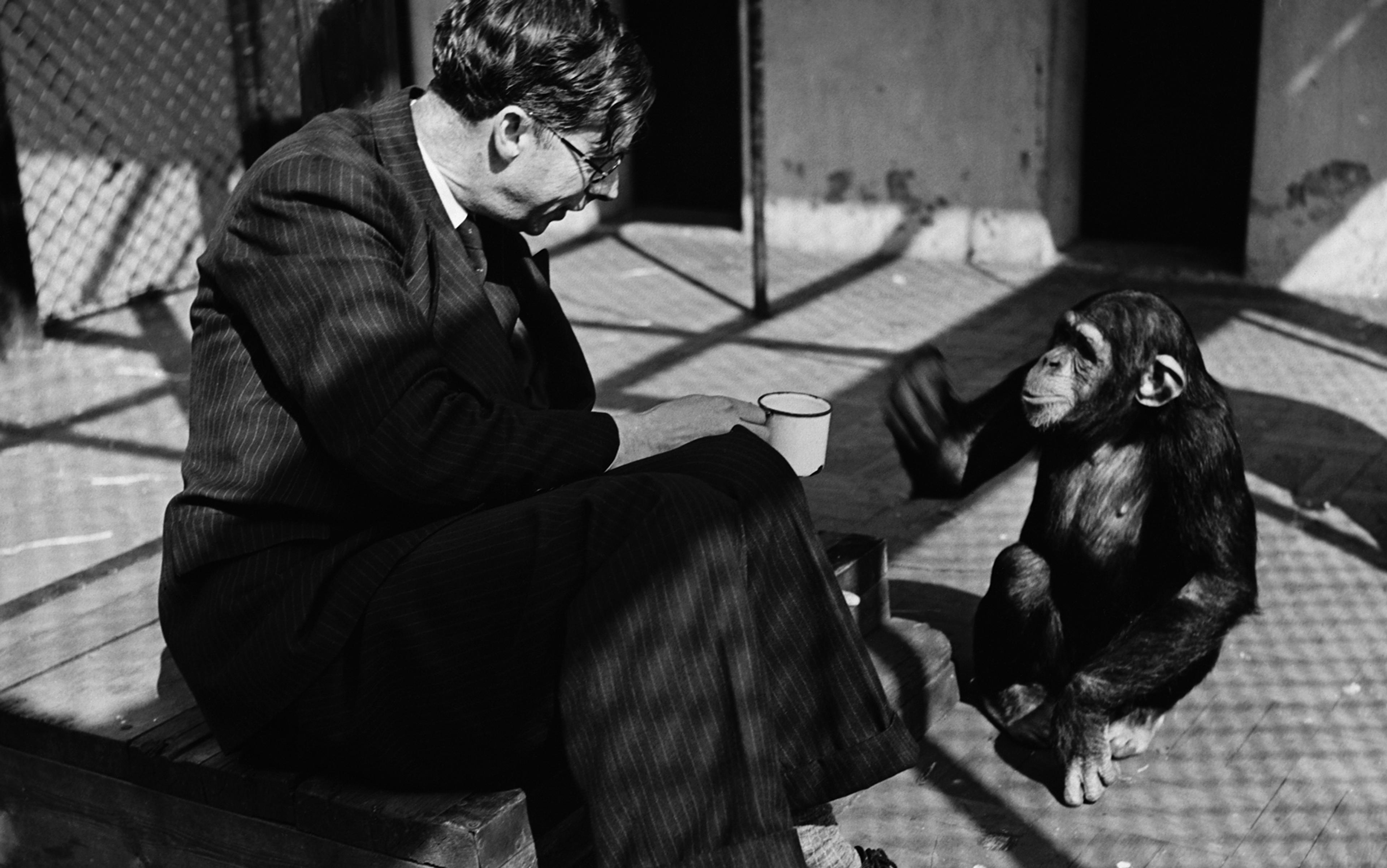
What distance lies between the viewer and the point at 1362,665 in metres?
3.32

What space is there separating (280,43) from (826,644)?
19.0 ft

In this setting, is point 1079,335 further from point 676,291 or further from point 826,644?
point 676,291

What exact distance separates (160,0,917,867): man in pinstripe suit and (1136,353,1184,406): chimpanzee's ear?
33.8 inches

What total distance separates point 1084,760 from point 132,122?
5281 millimetres

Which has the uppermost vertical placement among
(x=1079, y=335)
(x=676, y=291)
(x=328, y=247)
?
(x=328, y=247)

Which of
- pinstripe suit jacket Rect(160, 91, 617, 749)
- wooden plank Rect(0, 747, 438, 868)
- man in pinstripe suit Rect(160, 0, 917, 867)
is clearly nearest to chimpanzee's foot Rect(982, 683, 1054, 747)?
man in pinstripe suit Rect(160, 0, 917, 867)

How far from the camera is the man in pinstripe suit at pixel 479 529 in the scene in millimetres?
1978

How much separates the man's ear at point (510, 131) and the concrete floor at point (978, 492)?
4.20 ft

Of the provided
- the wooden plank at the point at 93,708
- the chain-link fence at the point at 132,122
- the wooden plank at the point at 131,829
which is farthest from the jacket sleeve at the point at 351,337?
the chain-link fence at the point at 132,122

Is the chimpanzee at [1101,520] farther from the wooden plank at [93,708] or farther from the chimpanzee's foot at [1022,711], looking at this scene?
the wooden plank at [93,708]

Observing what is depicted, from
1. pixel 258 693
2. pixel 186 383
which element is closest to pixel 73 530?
pixel 186 383

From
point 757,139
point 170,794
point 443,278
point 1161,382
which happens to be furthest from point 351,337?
point 757,139

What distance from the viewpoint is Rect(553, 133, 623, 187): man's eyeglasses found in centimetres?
224

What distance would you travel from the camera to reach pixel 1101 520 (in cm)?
290
